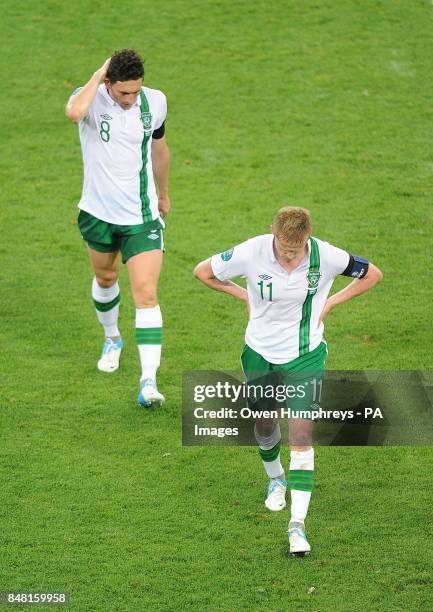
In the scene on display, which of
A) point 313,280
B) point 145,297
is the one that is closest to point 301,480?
point 313,280

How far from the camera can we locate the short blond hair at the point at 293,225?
6023 mm

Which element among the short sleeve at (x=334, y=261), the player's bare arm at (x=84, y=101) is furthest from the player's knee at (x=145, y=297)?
the short sleeve at (x=334, y=261)

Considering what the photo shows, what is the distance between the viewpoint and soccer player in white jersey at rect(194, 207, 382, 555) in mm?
6293

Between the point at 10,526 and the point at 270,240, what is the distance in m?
2.15

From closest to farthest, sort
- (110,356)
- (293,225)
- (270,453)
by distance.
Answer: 1. (293,225)
2. (270,453)
3. (110,356)

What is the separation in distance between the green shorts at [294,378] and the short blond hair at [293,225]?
2.42 ft

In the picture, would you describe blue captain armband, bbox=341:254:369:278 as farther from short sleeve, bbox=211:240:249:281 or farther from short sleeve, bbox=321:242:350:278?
short sleeve, bbox=211:240:249:281

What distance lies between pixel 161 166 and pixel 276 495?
101 inches

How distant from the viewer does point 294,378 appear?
Result: 641cm

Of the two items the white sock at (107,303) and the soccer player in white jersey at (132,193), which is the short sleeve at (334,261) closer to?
the soccer player in white jersey at (132,193)

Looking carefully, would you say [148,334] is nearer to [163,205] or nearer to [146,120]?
[163,205]

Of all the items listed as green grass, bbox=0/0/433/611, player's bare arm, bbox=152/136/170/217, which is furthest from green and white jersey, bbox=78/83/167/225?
green grass, bbox=0/0/433/611

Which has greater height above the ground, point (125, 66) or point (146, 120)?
point (125, 66)

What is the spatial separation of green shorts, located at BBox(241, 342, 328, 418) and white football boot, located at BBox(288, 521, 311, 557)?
608 millimetres
